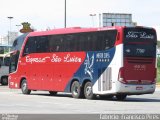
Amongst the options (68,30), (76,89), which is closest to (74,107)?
(76,89)

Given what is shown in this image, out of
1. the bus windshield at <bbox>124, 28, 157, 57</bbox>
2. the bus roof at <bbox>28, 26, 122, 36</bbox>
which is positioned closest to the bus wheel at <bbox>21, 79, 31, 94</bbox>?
the bus roof at <bbox>28, 26, 122, 36</bbox>

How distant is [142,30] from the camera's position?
93.4ft

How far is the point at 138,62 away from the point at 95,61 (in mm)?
2138

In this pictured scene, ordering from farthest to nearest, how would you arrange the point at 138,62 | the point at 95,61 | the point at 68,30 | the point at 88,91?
the point at 68,30
the point at 88,91
the point at 95,61
the point at 138,62

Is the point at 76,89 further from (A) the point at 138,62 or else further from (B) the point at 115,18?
(B) the point at 115,18

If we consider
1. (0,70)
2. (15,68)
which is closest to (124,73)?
(15,68)

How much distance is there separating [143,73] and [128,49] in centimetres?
141

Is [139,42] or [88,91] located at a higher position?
[139,42]

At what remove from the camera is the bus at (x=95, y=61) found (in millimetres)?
27828

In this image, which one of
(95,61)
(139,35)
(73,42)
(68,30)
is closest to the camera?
(139,35)

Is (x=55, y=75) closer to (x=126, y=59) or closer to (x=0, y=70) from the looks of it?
(x=126, y=59)

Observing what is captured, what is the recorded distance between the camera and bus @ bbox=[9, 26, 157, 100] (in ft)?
91.3

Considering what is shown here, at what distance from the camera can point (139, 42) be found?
28.2 metres

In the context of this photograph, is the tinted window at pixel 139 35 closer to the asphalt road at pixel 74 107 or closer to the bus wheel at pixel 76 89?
the asphalt road at pixel 74 107
